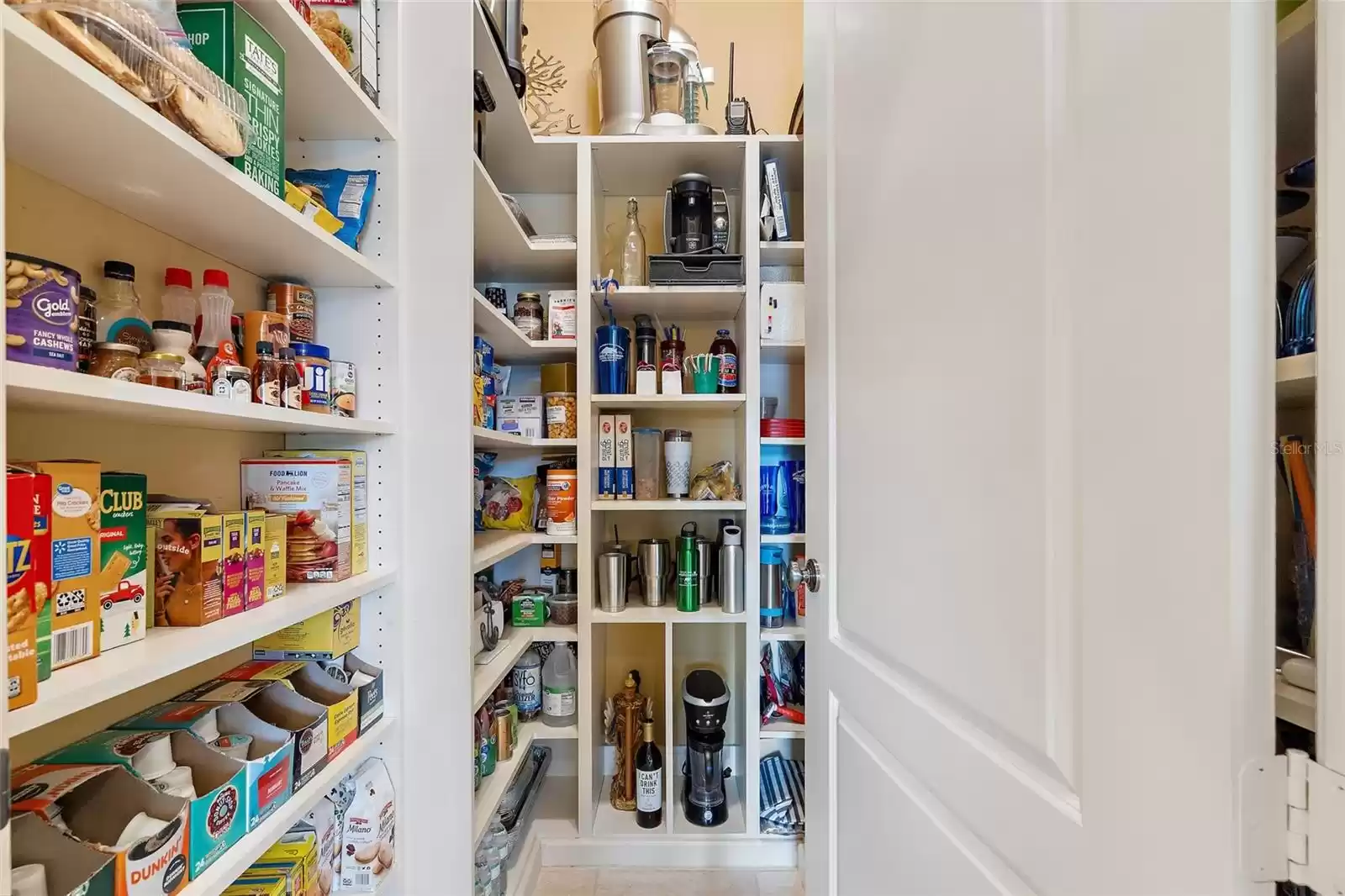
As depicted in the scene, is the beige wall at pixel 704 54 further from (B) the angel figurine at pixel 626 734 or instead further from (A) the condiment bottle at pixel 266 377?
(B) the angel figurine at pixel 626 734

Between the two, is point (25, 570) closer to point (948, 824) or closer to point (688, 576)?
point (948, 824)

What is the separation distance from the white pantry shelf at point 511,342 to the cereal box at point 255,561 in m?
0.65

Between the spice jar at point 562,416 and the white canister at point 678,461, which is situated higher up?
the spice jar at point 562,416

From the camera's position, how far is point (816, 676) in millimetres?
1095

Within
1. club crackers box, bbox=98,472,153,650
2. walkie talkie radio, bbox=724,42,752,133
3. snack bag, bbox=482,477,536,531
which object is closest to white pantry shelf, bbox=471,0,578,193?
walkie talkie radio, bbox=724,42,752,133

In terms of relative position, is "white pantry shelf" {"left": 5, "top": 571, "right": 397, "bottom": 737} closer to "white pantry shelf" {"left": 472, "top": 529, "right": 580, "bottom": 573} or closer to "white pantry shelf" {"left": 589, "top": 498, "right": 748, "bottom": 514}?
"white pantry shelf" {"left": 472, "top": 529, "right": 580, "bottom": 573}

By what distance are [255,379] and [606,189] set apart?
156 cm

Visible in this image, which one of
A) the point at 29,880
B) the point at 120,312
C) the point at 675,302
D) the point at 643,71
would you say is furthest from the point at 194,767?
the point at 643,71

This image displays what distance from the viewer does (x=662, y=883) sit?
175 centimetres

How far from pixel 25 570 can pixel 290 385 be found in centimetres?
43

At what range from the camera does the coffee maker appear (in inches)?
72.2


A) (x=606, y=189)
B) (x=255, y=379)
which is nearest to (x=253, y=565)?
(x=255, y=379)

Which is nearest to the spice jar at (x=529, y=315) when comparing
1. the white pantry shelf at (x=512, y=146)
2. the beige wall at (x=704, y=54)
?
the white pantry shelf at (x=512, y=146)

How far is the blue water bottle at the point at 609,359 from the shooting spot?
1.85 m
